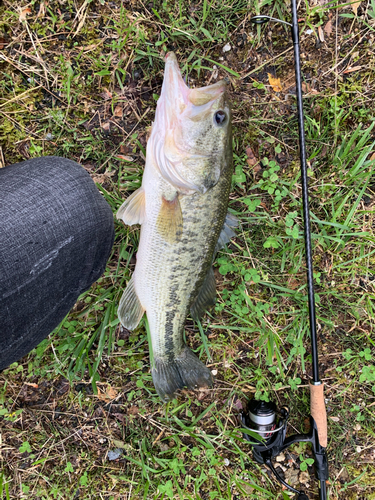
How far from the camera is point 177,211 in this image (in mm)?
1799

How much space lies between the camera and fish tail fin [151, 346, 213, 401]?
2.14m

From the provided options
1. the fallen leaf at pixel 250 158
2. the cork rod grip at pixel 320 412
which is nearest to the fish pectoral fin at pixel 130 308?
the fallen leaf at pixel 250 158

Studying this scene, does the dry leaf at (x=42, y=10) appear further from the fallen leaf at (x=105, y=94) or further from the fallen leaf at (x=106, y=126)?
the fallen leaf at (x=106, y=126)

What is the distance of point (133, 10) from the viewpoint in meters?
2.18

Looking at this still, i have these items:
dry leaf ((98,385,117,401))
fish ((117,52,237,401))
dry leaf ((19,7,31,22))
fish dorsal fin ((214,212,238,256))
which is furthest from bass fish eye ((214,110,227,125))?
dry leaf ((98,385,117,401))

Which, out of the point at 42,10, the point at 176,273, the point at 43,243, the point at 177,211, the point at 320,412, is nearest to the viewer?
the point at 43,243

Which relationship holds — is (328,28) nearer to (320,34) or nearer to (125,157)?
(320,34)

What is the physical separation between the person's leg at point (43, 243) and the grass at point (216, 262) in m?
0.41

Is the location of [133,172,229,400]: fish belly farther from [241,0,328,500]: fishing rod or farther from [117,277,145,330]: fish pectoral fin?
[241,0,328,500]: fishing rod

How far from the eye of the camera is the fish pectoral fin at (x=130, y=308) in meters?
2.09

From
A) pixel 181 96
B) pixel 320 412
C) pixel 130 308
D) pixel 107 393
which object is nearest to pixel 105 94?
pixel 181 96

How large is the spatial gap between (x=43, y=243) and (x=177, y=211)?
0.72 metres

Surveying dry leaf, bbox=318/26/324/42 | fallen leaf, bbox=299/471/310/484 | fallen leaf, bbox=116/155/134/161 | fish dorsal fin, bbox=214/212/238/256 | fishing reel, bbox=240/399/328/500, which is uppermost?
dry leaf, bbox=318/26/324/42

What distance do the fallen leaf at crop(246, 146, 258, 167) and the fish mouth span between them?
65 cm
